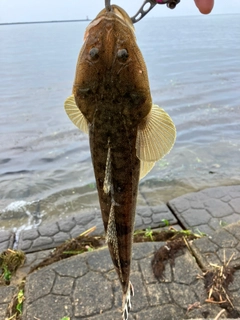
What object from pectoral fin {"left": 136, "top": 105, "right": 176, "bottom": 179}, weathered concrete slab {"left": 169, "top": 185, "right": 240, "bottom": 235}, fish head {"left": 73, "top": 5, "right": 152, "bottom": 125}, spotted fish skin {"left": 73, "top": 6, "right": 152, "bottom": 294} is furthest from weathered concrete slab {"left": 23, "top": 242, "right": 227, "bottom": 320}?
fish head {"left": 73, "top": 5, "right": 152, "bottom": 125}

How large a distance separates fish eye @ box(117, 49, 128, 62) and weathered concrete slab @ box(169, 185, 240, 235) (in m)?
3.82

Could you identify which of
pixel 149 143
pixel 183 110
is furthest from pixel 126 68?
pixel 183 110

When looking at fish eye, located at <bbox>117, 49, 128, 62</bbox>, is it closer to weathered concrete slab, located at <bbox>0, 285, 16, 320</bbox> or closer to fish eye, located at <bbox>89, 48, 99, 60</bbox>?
fish eye, located at <bbox>89, 48, 99, 60</bbox>

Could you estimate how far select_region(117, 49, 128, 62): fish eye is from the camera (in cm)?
198

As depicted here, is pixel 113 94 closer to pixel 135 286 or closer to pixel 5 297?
pixel 135 286

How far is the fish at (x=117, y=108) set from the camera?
1.99 meters

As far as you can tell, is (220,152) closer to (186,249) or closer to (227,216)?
(227,216)

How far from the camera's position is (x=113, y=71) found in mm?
2027

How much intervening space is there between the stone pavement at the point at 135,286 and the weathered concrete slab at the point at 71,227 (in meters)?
0.41

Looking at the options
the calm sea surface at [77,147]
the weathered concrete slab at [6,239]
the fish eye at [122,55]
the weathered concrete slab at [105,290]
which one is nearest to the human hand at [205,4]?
the fish eye at [122,55]

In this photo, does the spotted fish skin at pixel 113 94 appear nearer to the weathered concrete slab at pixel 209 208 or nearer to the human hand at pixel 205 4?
the human hand at pixel 205 4

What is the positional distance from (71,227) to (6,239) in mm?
1044

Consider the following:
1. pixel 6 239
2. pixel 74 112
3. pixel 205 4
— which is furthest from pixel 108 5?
pixel 6 239

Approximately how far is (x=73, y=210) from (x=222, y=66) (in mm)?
16882
